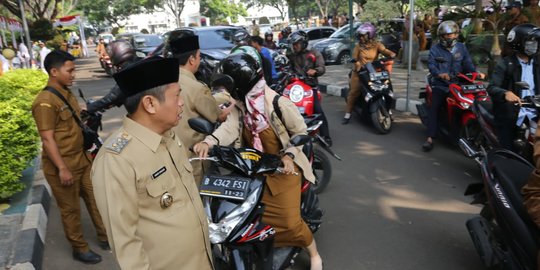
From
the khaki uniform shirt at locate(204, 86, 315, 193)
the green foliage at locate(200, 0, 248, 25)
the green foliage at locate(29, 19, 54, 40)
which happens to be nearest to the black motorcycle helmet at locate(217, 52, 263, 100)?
the khaki uniform shirt at locate(204, 86, 315, 193)

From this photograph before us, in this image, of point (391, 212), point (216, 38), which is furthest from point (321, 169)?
point (216, 38)

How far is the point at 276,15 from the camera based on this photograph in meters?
81.7

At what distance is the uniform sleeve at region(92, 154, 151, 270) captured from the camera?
145 centimetres

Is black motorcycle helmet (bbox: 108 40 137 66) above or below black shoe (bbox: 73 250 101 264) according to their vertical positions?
above

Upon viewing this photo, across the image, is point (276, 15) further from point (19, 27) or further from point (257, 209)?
point (257, 209)

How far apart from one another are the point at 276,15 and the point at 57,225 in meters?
81.2

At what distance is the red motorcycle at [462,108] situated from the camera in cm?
481

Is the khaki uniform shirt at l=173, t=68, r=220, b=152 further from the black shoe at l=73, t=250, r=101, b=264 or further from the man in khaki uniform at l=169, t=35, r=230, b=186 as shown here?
the black shoe at l=73, t=250, r=101, b=264

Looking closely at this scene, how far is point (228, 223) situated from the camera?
2.24m

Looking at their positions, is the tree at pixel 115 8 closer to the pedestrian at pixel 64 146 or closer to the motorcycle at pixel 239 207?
the pedestrian at pixel 64 146

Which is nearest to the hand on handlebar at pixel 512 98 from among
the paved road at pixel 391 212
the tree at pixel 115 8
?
the paved road at pixel 391 212

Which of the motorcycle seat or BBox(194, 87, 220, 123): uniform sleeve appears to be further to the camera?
the motorcycle seat

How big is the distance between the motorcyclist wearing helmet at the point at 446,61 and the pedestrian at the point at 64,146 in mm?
3904

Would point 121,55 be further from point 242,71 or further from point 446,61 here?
point 446,61
